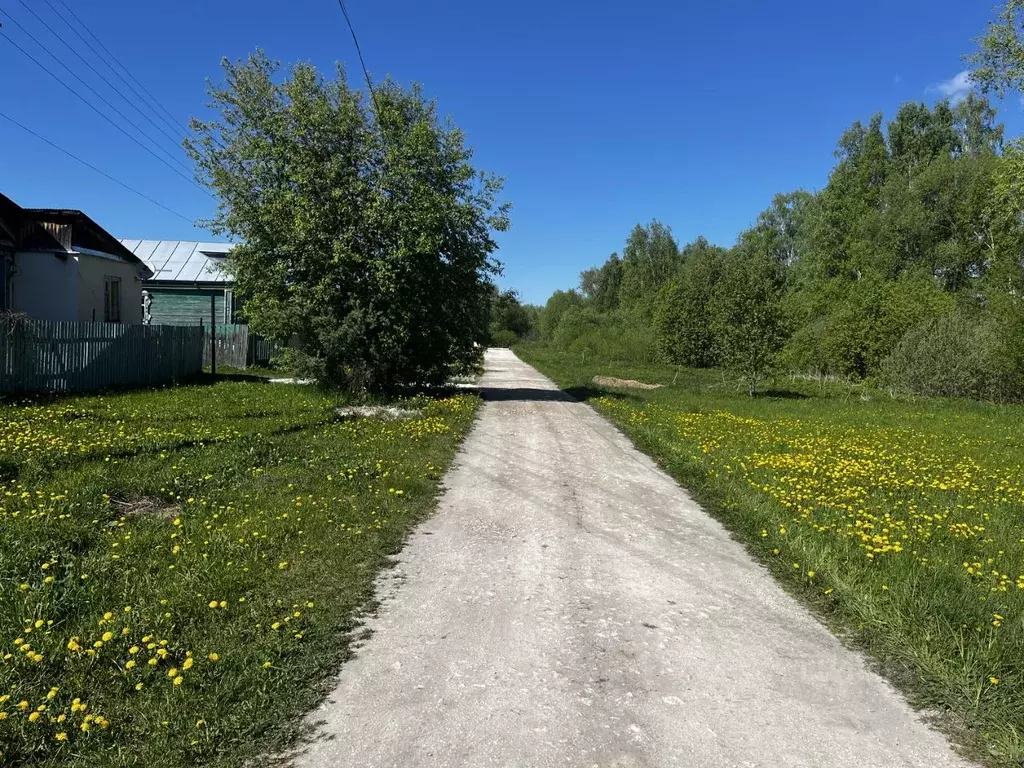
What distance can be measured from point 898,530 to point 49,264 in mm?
24106

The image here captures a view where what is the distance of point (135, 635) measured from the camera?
392 centimetres

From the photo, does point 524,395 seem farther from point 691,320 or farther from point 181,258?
point 691,320

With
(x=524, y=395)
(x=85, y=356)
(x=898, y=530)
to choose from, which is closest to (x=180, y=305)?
(x=85, y=356)

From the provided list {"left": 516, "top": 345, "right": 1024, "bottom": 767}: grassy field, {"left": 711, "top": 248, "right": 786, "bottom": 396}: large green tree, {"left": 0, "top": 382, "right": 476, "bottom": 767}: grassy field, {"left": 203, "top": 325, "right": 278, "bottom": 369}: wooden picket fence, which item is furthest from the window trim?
{"left": 711, "top": 248, "right": 786, "bottom": 396}: large green tree

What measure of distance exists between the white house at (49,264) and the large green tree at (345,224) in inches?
269

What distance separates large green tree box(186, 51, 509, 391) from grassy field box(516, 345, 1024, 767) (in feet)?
18.5

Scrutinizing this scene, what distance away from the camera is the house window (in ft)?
76.3

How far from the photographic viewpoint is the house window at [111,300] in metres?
23.2

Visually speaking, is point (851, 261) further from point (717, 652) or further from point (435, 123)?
point (717, 652)

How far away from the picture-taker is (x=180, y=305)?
31938 millimetres

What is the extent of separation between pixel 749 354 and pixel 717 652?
22.3 m

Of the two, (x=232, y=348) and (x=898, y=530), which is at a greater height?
(x=232, y=348)

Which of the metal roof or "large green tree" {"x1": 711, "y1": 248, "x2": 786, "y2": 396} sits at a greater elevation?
the metal roof

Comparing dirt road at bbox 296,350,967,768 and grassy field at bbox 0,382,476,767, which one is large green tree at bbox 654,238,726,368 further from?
dirt road at bbox 296,350,967,768
